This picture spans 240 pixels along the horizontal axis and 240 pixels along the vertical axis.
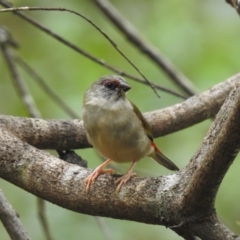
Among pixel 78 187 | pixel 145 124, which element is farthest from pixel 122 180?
pixel 145 124

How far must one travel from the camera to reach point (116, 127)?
11.9ft

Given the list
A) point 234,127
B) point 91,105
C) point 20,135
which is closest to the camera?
point 234,127

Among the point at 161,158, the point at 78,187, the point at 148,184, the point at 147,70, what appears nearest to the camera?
the point at 148,184

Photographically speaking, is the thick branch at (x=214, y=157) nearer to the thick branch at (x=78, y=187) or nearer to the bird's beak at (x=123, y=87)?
the thick branch at (x=78, y=187)

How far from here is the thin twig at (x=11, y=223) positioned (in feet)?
10.1

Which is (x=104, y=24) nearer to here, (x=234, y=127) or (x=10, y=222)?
(x=10, y=222)

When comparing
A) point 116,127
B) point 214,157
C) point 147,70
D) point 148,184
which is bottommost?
point 148,184

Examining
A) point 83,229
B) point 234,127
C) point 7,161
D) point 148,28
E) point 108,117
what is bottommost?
point 83,229

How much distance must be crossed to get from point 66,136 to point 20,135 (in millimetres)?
311

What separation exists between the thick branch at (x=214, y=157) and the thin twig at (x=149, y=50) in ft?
7.31

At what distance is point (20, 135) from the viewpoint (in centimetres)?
352

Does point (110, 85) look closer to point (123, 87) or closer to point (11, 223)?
point (123, 87)

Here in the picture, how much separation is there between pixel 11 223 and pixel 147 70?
8.68 ft

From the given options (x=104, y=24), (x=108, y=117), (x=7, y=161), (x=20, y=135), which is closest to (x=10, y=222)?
(x=7, y=161)
